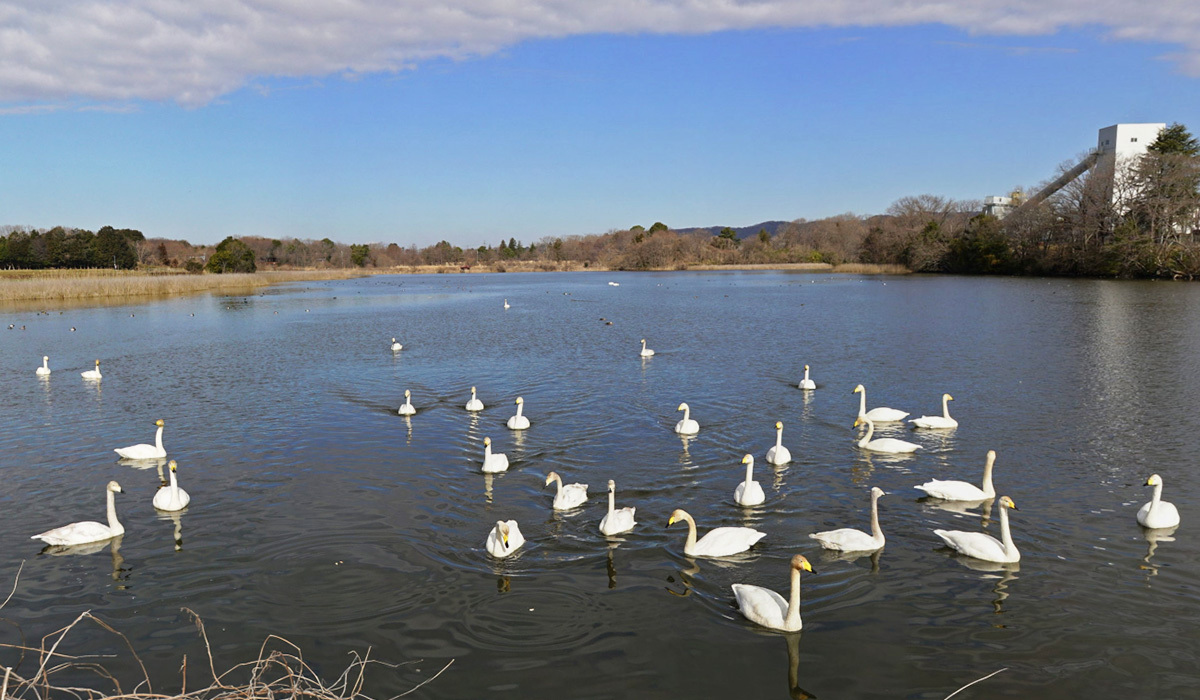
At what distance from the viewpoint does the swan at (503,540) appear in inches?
362

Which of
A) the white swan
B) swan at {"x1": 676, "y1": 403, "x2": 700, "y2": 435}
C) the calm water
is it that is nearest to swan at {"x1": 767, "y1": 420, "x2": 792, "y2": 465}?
the calm water

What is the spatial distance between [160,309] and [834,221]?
171832 mm

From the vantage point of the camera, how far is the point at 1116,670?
22.6ft

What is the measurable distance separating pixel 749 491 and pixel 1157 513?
531 cm

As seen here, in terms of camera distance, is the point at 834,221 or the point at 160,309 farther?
the point at 834,221

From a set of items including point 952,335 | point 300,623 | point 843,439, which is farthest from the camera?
point 952,335

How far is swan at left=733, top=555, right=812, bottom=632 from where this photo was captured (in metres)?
7.45

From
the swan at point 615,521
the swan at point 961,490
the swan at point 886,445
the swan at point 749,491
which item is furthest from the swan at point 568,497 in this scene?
the swan at point 886,445

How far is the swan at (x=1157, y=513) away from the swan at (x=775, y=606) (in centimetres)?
555

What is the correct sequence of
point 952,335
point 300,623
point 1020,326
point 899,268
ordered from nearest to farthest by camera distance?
point 300,623
point 952,335
point 1020,326
point 899,268

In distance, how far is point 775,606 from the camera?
299 inches

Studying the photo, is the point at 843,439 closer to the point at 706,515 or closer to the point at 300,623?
the point at 706,515

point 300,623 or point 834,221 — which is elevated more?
point 834,221

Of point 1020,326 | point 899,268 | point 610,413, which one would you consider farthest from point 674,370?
point 899,268
